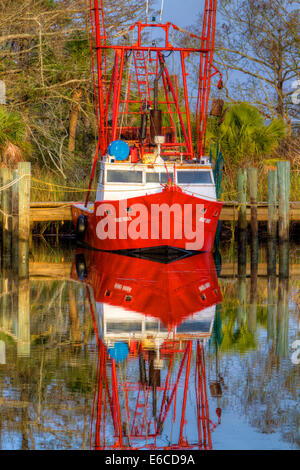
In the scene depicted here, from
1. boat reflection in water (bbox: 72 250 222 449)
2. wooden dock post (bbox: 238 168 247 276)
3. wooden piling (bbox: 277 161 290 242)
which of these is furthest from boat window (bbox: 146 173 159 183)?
boat reflection in water (bbox: 72 250 222 449)

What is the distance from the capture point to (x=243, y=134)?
30703mm

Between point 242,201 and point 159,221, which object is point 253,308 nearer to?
point 159,221

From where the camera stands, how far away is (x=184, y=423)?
7.50m

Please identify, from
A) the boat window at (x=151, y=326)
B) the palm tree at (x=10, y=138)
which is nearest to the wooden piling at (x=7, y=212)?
the palm tree at (x=10, y=138)

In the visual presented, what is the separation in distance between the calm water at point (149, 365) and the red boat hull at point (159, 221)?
13.3ft

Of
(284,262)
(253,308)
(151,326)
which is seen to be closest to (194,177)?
(284,262)

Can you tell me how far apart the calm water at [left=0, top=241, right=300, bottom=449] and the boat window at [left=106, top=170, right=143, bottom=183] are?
5.49 metres

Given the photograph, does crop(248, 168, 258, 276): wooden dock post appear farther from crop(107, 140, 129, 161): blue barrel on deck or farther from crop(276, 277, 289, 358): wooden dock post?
crop(276, 277, 289, 358): wooden dock post

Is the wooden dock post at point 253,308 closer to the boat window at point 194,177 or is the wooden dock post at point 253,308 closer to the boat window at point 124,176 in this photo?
the boat window at point 194,177

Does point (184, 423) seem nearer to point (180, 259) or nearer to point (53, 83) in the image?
point (180, 259)

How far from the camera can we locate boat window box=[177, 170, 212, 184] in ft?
74.5

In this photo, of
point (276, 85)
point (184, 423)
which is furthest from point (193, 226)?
point (276, 85)

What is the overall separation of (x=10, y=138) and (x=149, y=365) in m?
17.2
